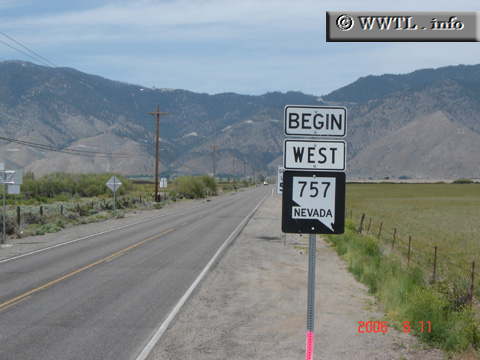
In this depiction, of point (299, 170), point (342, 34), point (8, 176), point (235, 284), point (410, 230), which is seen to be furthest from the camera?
point (410, 230)

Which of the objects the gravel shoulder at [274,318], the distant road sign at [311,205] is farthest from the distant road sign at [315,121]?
the gravel shoulder at [274,318]

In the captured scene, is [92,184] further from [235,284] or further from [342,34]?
[342,34]

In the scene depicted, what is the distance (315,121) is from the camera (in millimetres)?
5879

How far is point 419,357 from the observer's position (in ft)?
25.7

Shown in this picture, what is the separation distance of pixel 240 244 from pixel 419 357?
47.5 feet

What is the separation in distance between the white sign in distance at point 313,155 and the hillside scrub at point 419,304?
4.35 m

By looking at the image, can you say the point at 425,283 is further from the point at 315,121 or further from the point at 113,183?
the point at 113,183

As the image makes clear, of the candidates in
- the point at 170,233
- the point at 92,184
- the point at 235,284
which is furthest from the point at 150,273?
the point at 92,184

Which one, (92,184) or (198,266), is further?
(92,184)

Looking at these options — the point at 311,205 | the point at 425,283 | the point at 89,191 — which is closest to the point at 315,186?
the point at 311,205

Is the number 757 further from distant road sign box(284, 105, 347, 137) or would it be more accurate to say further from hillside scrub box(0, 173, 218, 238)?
hillside scrub box(0, 173, 218, 238)

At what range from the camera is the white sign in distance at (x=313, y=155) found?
18.6 feet

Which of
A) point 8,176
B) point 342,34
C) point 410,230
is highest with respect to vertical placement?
point 342,34

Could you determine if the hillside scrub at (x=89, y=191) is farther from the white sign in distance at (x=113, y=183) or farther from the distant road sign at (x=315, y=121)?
the distant road sign at (x=315, y=121)
